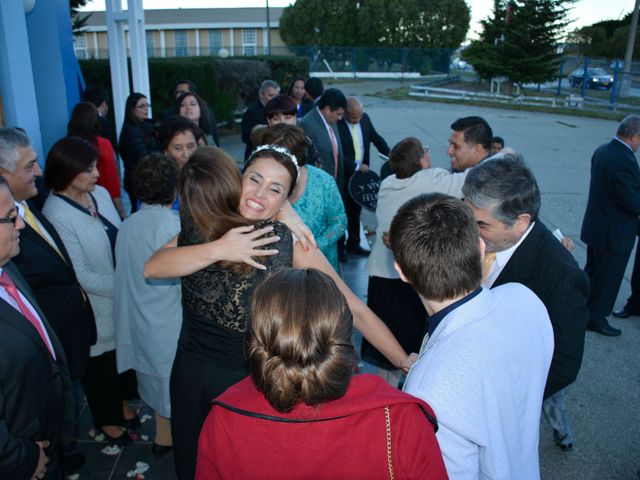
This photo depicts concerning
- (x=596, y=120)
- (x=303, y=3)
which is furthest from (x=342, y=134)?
(x=303, y=3)

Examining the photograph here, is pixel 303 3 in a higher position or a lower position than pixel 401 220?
higher

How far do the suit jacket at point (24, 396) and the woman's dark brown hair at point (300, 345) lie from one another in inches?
45.4

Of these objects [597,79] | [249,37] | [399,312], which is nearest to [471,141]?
[399,312]

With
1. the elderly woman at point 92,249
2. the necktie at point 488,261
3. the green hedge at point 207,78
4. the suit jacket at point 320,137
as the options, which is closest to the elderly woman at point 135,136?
the suit jacket at point 320,137

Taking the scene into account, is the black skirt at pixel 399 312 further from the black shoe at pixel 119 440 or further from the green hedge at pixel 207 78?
the green hedge at pixel 207 78

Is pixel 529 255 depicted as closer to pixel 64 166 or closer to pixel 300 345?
pixel 300 345

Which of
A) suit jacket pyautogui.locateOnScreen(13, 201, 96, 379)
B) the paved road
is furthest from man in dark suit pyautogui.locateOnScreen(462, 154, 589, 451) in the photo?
suit jacket pyautogui.locateOnScreen(13, 201, 96, 379)

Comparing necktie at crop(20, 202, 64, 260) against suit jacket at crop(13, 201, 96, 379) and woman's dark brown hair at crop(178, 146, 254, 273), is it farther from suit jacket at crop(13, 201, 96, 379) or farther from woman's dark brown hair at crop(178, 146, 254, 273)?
woman's dark brown hair at crop(178, 146, 254, 273)

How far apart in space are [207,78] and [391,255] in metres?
12.9

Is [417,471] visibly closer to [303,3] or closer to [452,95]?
[452,95]

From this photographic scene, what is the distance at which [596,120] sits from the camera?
20156mm

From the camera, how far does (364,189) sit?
552 cm

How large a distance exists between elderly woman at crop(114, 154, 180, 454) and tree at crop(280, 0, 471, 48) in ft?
144

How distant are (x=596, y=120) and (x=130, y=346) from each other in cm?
2122
